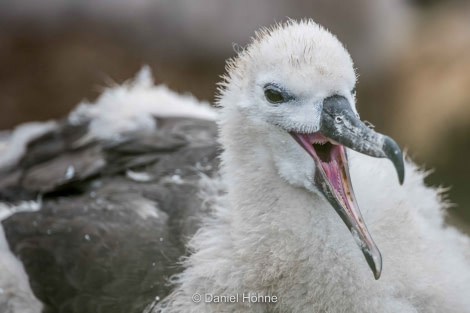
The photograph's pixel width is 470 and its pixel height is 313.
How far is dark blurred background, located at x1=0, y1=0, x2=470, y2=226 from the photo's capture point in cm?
592

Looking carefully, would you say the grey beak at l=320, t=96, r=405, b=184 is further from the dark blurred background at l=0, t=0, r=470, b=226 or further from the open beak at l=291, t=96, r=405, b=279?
the dark blurred background at l=0, t=0, r=470, b=226

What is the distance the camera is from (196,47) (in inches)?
235

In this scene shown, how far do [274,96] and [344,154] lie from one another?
0.88ft

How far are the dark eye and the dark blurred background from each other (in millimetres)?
3245

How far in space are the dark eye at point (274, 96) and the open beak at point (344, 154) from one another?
0.35ft

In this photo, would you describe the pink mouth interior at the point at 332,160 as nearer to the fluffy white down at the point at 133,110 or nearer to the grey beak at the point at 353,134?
the grey beak at the point at 353,134

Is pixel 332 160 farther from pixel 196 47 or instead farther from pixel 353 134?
pixel 196 47

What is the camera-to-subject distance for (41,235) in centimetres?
322

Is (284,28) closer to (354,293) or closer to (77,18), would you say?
(354,293)

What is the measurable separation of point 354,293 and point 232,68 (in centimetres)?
81

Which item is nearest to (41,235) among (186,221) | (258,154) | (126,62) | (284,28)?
(186,221)

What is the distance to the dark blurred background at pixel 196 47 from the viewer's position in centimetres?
592

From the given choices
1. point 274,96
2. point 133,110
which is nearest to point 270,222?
point 274,96

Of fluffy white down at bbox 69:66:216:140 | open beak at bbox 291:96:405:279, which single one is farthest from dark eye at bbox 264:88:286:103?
fluffy white down at bbox 69:66:216:140
